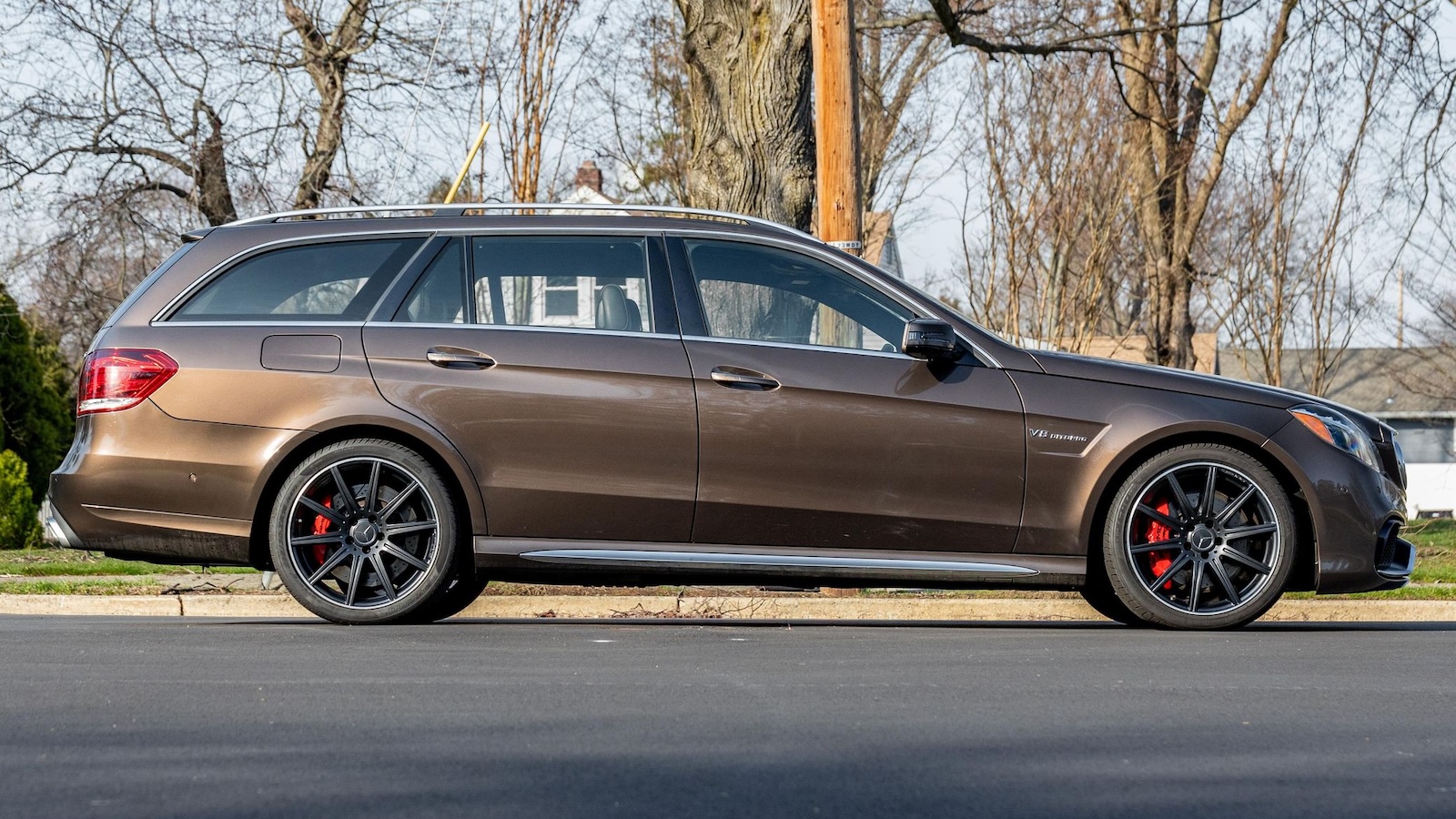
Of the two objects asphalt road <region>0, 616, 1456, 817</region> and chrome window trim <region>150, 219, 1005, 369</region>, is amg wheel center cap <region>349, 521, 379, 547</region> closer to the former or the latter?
asphalt road <region>0, 616, 1456, 817</region>

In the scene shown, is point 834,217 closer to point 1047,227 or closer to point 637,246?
point 637,246

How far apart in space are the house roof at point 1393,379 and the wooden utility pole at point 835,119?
3396 centimetres

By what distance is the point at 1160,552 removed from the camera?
22.0 ft

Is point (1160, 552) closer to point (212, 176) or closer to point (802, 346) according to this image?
point (802, 346)

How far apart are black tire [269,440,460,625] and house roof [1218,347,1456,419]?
3868 centimetres

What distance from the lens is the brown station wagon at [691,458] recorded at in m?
6.59

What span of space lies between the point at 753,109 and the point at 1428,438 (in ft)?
150

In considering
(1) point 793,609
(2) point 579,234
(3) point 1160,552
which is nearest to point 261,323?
(2) point 579,234

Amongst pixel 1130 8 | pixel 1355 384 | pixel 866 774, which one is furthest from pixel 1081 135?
pixel 1355 384

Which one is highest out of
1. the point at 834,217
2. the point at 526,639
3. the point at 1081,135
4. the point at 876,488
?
the point at 1081,135

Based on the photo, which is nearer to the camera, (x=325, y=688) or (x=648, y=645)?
(x=325, y=688)

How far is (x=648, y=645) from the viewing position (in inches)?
251

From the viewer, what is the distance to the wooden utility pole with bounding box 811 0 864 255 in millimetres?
10680

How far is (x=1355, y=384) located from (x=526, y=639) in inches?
1959
